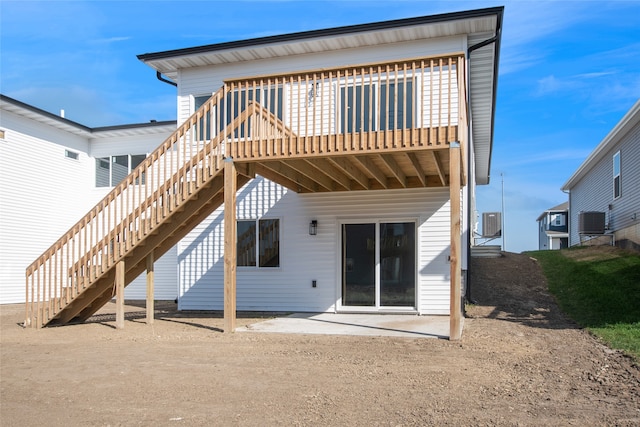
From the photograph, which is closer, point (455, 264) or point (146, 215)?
point (455, 264)

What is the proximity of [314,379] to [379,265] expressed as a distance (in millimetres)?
6129

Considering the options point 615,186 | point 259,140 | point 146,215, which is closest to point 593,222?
point 615,186

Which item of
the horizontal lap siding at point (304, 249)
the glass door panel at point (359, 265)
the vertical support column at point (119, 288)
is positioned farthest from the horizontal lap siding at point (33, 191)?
the glass door panel at point (359, 265)

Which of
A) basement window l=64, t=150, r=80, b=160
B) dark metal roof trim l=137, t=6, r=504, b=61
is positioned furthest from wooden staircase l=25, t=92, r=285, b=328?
basement window l=64, t=150, r=80, b=160

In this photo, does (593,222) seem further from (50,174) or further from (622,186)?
(50,174)

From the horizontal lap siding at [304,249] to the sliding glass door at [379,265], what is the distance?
0.22 metres

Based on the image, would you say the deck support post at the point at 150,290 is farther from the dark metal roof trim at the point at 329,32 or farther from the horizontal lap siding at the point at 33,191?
the horizontal lap siding at the point at 33,191

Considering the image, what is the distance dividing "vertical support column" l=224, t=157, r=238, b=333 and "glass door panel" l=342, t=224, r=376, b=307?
358cm

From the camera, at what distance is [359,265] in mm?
12055

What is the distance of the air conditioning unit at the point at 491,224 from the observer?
21.9m

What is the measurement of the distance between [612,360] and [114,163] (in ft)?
54.3

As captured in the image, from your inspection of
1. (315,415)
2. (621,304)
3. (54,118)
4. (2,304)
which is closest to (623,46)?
(621,304)

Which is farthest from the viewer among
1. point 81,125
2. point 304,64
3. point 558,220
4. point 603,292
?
point 558,220

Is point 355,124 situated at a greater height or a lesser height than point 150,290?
greater
